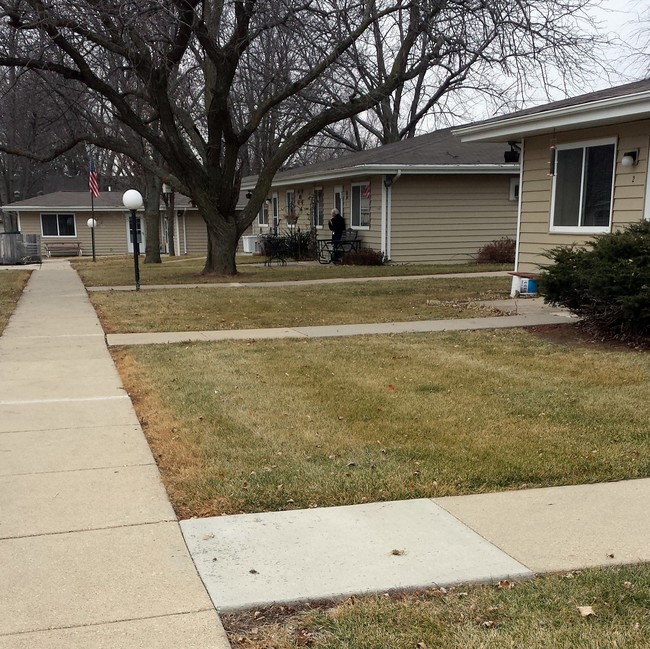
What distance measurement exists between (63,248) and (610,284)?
3587 cm

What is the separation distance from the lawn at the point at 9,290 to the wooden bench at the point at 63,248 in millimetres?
17633

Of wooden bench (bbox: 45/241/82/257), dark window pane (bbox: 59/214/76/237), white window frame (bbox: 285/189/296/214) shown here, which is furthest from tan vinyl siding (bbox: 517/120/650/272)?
dark window pane (bbox: 59/214/76/237)

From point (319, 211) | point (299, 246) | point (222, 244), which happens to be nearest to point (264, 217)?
point (319, 211)

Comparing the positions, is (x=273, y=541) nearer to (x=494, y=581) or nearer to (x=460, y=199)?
(x=494, y=581)

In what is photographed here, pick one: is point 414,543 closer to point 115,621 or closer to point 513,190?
point 115,621

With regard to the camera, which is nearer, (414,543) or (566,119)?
(414,543)

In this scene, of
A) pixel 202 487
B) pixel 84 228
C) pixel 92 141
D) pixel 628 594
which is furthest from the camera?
pixel 84 228

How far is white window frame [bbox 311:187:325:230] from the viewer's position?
25264 millimetres

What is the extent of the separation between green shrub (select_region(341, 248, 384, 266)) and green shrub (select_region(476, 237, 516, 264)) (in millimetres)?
3244

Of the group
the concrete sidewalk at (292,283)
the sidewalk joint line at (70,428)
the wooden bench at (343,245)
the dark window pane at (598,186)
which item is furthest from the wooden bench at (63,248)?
the sidewalk joint line at (70,428)

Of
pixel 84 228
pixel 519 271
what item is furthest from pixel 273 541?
pixel 84 228

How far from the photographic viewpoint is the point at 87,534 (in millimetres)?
3531

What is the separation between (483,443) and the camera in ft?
15.8

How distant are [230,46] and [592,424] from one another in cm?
1261
